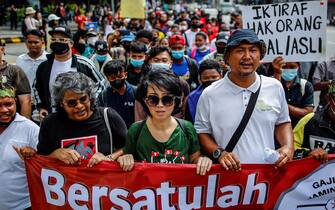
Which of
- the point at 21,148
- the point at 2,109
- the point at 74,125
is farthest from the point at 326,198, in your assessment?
the point at 2,109

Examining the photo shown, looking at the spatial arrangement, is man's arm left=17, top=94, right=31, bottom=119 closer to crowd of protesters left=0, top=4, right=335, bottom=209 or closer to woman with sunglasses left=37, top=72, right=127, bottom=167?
crowd of protesters left=0, top=4, right=335, bottom=209

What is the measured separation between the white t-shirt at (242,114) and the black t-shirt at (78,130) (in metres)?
0.66

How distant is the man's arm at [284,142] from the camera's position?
2928 millimetres

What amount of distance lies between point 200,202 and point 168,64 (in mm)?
2039

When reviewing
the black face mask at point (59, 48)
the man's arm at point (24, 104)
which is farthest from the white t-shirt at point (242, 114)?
the black face mask at point (59, 48)

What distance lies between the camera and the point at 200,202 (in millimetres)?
3080

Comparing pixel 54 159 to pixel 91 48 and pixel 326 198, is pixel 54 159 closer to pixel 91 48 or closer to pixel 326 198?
pixel 326 198

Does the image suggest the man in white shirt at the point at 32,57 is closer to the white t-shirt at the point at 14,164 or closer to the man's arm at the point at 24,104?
the man's arm at the point at 24,104

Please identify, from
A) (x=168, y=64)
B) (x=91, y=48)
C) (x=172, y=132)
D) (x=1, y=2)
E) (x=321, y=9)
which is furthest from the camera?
(x=1, y=2)

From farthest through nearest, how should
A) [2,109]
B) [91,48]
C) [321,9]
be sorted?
[91,48]
[321,9]
[2,109]

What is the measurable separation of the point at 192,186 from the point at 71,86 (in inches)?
42.8

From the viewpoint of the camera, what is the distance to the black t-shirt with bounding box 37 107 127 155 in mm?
3078

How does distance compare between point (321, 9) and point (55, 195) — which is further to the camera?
point (321, 9)

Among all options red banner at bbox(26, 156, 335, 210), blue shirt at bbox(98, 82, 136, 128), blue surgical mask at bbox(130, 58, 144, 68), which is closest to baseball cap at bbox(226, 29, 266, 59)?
red banner at bbox(26, 156, 335, 210)
